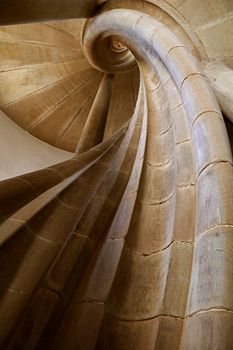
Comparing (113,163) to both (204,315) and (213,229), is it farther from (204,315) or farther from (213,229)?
(204,315)

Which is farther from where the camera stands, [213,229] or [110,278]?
[110,278]

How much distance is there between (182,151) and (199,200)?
1.65ft

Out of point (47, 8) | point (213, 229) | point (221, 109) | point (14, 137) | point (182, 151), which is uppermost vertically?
point (14, 137)

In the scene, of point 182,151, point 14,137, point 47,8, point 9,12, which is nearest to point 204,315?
point 182,151

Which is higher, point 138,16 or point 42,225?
Result: point 138,16

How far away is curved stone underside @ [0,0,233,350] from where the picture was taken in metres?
1.34

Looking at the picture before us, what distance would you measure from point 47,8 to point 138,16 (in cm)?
68

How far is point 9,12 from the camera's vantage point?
2.35 m

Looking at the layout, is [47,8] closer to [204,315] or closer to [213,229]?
[213,229]

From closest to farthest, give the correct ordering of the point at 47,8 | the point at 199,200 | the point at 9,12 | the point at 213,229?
the point at 213,229 → the point at 199,200 → the point at 9,12 → the point at 47,8

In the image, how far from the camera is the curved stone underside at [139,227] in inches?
52.9

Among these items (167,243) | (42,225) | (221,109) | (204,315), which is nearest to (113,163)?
(42,225)

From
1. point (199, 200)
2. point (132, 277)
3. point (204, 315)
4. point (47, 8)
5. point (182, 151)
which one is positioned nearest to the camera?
point (204, 315)

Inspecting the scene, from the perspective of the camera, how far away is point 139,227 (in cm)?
186
